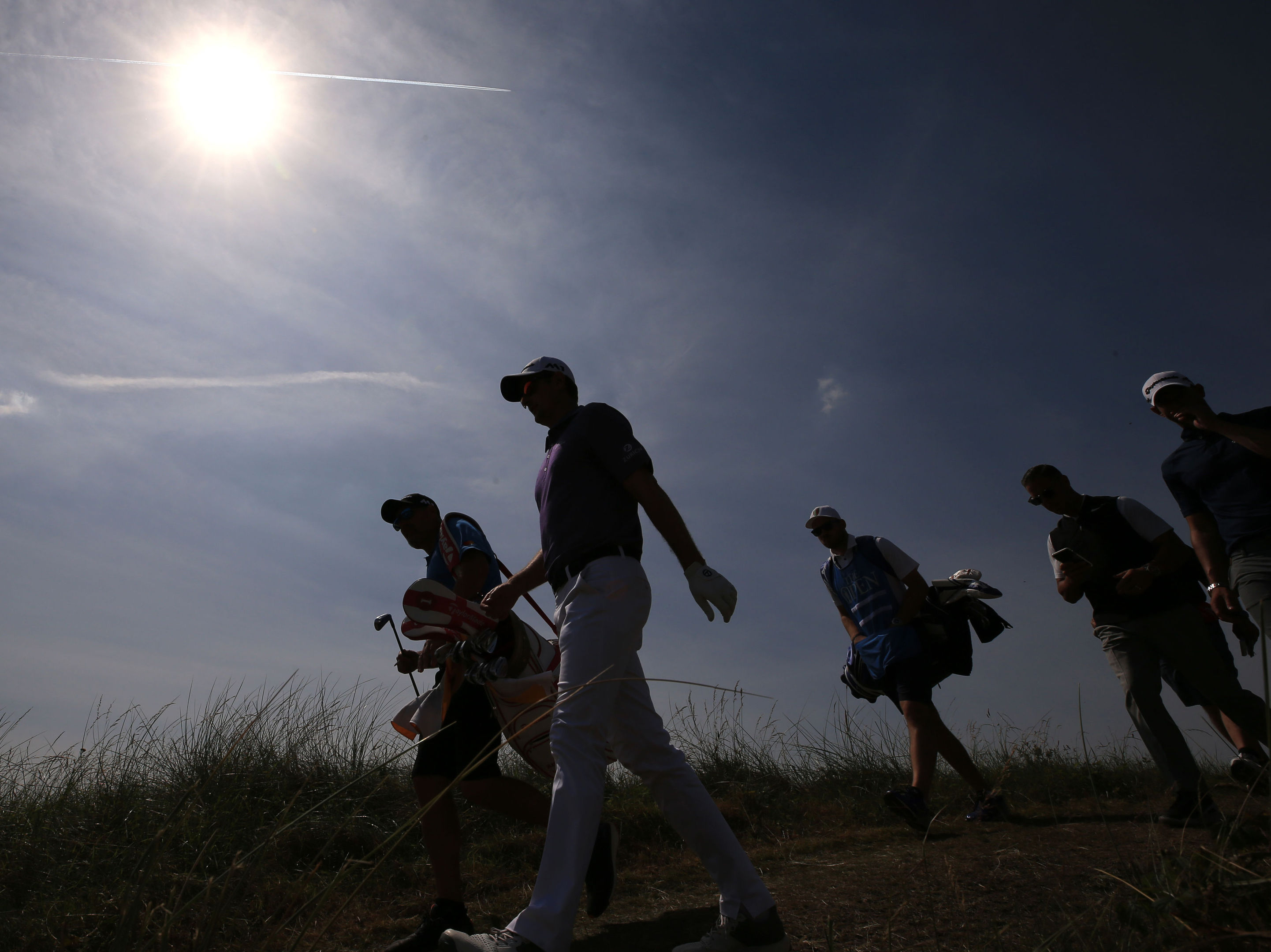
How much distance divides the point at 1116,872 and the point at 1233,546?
78.2 inches

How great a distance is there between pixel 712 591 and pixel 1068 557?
2.84 m

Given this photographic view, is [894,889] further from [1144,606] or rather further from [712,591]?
[1144,606]

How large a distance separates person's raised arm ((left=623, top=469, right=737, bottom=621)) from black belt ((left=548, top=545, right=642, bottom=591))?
128 millimetres

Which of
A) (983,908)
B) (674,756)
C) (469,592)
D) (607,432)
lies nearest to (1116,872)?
(983,908)

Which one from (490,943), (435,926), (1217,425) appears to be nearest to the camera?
(490,943)

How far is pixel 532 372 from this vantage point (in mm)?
3119

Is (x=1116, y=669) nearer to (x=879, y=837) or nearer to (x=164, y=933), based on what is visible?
(x=879, y=837)

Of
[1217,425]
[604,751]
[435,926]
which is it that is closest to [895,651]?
[1217,425]

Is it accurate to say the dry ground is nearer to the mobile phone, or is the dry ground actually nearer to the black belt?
the black belt

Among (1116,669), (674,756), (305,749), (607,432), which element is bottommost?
(674,756)

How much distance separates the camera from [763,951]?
2.19 m

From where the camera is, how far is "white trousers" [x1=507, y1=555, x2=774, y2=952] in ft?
6.86

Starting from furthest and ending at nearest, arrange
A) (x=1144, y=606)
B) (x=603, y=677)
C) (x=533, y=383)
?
(x=1144, y=606) < (x=533, y=383) < (x=603, y=677)

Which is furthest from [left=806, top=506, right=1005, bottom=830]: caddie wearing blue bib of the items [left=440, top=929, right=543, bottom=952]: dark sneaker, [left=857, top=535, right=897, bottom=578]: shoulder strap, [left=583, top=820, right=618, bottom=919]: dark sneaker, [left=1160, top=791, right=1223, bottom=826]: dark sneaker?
A: [left=440, top=929, right=543, bottom=952]: dark sneaker
